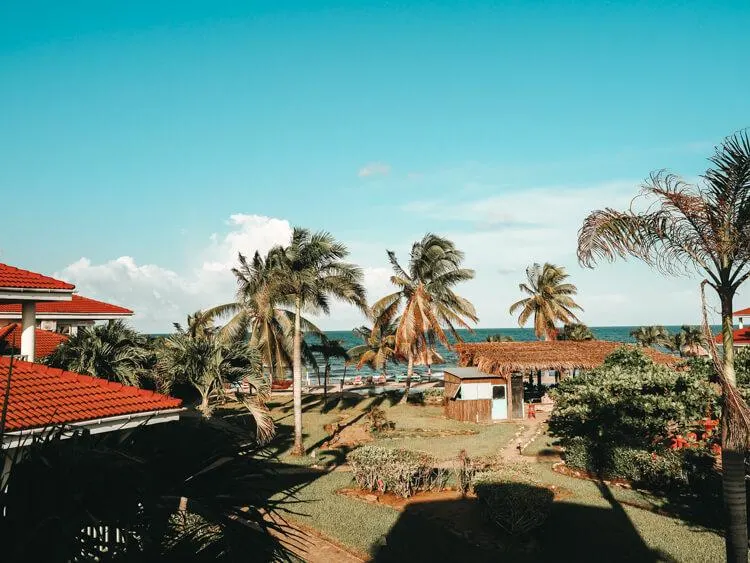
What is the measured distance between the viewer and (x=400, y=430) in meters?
26.2

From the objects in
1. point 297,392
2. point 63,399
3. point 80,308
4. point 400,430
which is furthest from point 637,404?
point 80,308

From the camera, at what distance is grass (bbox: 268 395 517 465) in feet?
71.0

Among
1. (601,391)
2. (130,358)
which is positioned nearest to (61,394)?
(130,358)

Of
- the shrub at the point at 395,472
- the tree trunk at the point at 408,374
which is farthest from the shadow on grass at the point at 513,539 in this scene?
the tree trunk at the point at 408,374

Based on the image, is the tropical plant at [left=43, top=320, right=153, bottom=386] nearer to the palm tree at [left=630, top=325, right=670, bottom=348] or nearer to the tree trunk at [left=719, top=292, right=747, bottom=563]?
the tree trunk at [left=719, top=292, right=747, bottom=563]

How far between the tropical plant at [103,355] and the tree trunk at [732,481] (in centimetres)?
1630

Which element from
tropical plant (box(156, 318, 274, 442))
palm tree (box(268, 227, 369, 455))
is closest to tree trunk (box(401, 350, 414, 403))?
palm tree (box(268, 227, 369, 455))

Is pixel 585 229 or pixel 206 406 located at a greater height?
pixel 585 229

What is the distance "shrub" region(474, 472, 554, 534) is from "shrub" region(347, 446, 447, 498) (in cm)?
315

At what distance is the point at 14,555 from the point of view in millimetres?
3186

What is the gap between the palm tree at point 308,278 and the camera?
2105cm

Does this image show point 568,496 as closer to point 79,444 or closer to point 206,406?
point 206,406

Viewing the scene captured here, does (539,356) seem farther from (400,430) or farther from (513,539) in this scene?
(513,539)

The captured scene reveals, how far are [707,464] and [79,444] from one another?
16.4m
